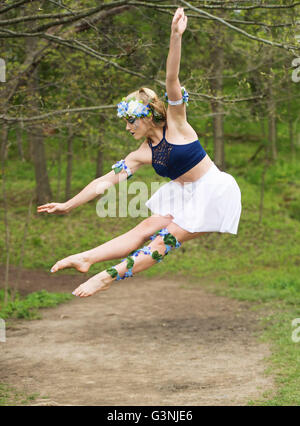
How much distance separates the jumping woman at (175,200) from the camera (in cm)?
380

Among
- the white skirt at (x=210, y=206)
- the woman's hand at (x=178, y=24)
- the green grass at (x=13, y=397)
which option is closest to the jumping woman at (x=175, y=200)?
the white skirt at (x=210, y=206)

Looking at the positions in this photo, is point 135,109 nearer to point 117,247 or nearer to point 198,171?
point 198,171

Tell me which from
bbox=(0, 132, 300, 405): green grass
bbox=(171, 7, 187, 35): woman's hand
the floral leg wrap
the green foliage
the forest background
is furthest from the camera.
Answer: bbox=(0, 132, 300, 405): green grass

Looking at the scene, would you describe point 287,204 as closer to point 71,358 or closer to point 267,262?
point 267,262

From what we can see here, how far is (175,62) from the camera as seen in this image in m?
3.46

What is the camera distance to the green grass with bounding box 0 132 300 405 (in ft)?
38.0

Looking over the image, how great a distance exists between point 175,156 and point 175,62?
619 millimetres

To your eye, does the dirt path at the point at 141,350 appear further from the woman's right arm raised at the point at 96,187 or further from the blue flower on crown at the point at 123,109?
the blue flower on crown at the point at 123,109

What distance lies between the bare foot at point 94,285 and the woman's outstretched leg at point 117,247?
0.08 m

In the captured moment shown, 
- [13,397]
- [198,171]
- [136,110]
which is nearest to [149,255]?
[198,171]

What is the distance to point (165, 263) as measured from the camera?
1380 centimetres

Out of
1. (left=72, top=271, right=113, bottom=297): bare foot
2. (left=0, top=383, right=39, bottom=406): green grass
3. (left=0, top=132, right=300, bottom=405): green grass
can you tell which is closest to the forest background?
(left=0, top=132, right=300, bottom=405): green grass

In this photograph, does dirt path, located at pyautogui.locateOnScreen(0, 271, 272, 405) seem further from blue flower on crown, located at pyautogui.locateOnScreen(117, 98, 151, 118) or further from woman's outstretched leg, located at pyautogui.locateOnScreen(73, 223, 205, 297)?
blue flower on crown, located at pyautogui.locateOnScreen(117, 98, 151, 118)
